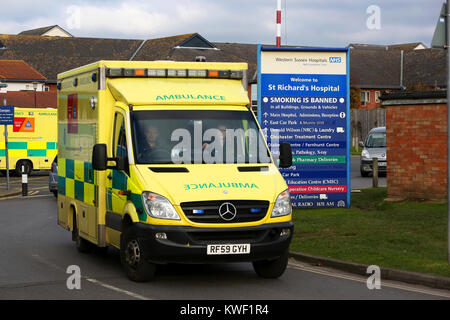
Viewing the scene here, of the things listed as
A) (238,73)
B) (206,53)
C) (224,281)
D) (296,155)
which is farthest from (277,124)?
(206,53)

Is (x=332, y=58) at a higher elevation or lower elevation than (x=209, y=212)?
higher

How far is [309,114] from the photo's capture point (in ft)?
58.6

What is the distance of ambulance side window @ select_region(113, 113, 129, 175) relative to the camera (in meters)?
10.5

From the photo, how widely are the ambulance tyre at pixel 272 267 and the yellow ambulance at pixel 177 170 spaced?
1 centimetres

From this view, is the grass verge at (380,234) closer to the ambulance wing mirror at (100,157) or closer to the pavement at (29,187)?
the ambulance wing mirror at (100,157)

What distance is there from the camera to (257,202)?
9.59 m

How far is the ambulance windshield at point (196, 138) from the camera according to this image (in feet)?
33.7

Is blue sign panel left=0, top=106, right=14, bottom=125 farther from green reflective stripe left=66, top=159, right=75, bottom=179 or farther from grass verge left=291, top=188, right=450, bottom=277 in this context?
green reflective stripe left=66, top=159, right=75, bottom=179

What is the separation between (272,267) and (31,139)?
29111 mm

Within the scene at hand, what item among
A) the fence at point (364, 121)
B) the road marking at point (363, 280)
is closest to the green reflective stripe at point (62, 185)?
the road marking at point (363, 280)

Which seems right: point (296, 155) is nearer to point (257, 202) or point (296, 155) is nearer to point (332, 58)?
point (332, 58)

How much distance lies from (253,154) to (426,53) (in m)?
87.6

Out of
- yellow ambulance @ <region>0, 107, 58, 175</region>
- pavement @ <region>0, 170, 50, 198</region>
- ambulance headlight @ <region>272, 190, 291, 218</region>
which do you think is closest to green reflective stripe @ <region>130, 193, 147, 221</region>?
ambulance headlight @ <region>272, 190, 291, 218</region>
